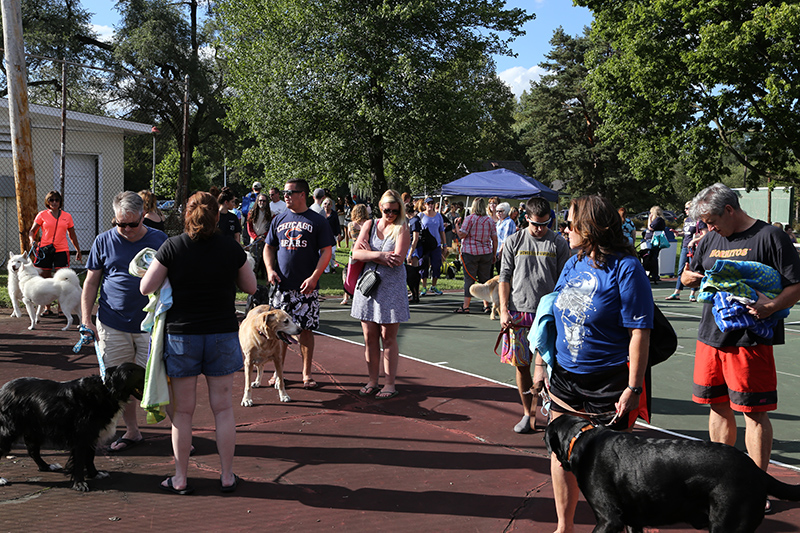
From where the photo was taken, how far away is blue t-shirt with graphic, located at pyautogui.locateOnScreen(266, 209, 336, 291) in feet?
20.0

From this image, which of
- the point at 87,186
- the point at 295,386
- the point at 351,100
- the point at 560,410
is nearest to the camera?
the point at 560,410

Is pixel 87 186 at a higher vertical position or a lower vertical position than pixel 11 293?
higher

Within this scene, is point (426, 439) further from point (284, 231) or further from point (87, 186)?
point (87, 186)

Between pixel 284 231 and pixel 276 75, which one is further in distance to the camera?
pixel 276 75

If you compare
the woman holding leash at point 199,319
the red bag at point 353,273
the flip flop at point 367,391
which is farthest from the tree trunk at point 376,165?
the woman holding leash at point 199,319

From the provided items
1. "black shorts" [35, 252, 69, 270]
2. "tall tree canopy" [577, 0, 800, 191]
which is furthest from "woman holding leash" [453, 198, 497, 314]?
"tall tree canopy" [577, 0, 800, 191]

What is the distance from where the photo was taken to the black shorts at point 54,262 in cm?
952

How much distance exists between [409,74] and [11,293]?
16.0 metres

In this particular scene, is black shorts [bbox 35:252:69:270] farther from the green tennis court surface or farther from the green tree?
the green tree

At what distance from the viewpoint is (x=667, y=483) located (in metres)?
2.76

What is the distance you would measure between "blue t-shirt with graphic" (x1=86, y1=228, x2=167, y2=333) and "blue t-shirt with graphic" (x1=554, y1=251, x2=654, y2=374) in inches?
122

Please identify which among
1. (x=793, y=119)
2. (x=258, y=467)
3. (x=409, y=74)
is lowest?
(x=258, y=467)

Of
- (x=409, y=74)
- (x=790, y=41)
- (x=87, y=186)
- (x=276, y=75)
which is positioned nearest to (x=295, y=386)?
(x=87, y=186)

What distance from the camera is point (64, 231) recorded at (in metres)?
9.55
